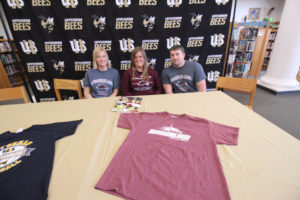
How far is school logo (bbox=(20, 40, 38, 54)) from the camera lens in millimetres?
2277

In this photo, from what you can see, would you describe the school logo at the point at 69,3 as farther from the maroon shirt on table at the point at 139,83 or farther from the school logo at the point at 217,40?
the school logo at the point at 217,40

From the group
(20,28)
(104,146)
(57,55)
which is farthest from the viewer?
(57,55)

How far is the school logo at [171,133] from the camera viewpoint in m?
0.86

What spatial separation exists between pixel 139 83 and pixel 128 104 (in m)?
0.61

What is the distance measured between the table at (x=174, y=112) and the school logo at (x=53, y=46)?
1317 mm

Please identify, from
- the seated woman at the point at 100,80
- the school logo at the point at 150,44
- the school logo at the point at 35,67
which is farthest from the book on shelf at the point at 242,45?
the school logo at the point at 35,67

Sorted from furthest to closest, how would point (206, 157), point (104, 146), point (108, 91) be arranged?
point (108, 91) < point (104, 146) < point (206, 157)

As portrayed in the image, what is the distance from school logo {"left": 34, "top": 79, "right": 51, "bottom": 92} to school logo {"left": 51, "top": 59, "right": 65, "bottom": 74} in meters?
0.30

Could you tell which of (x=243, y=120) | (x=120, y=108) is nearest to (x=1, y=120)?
(x=120, y=108)

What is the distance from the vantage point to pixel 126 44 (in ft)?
7.82

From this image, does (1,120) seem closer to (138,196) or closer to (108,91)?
(108,91)

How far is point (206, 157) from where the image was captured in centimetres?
72

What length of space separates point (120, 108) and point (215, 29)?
2.11 m

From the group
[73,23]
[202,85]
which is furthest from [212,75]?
[73,23]
